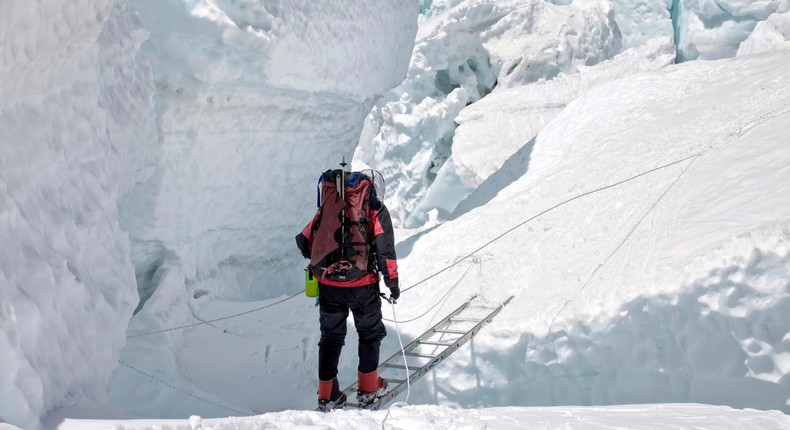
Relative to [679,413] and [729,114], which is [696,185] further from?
[679,413]

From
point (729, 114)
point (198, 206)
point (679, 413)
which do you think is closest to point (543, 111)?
Result: point (729, 114)

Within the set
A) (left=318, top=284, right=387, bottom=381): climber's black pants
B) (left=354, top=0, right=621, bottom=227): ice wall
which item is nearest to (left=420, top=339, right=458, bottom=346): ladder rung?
(left=318, top=284, right=387, bottom=381): climber's black pants

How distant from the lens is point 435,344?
3969mm

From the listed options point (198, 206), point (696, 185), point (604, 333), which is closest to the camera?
point (604, 333)

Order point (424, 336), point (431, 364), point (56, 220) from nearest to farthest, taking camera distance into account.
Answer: point (56, 220) < point (431, 364) < point (424, 336)

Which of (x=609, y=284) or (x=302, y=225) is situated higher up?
(x=302, y=225)

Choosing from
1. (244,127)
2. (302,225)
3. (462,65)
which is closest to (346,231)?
(244,127)

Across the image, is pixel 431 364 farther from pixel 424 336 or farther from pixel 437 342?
pixel 424 336

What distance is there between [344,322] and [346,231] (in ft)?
1.68

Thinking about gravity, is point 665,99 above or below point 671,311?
above

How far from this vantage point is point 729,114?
5.21m

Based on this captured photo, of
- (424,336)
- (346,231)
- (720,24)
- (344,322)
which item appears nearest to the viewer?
(346,231)

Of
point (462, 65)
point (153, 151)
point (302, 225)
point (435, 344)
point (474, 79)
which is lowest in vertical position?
point (435, 344)

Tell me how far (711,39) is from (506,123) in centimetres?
338
